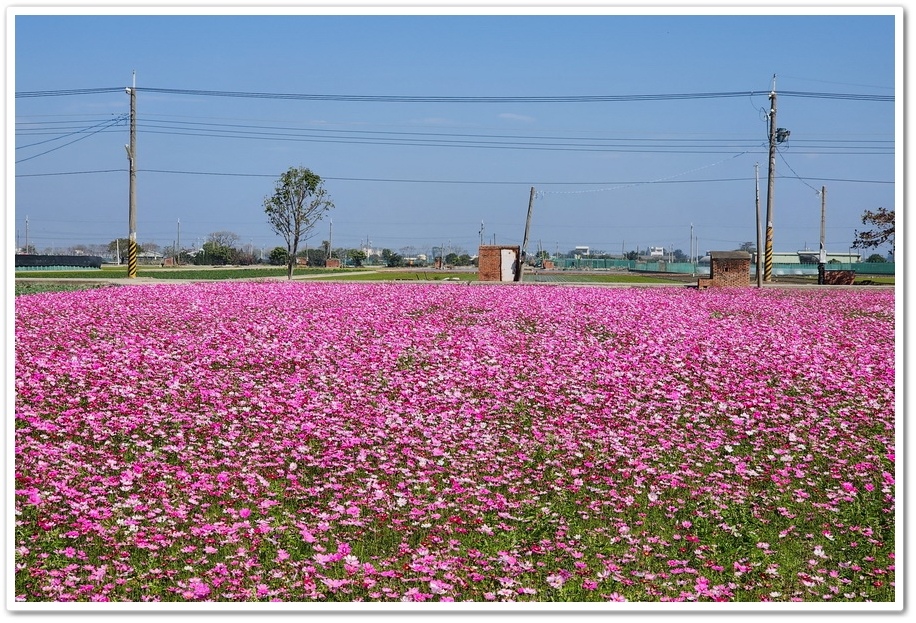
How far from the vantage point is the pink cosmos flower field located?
6.12m

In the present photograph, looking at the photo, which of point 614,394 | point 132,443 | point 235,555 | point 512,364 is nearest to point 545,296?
point 512,364

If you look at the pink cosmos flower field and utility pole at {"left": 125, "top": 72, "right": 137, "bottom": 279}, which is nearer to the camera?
the pink cosmos flower field

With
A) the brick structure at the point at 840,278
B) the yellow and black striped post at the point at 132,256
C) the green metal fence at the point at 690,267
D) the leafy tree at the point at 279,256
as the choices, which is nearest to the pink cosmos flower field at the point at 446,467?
the yellow and black striped post at the point at 132,256

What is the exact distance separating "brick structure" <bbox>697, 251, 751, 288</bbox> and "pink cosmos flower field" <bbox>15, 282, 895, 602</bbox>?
21790mm

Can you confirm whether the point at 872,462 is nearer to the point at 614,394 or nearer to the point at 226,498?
the point at 614,394

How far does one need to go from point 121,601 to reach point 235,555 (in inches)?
35.8

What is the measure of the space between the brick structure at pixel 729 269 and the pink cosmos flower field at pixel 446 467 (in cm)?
2179

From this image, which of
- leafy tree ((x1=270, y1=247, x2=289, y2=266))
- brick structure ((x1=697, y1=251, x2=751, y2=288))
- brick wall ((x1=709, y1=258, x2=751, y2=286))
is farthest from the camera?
leafy tree ((x1=270, y1=247, x2=289, y2=266))

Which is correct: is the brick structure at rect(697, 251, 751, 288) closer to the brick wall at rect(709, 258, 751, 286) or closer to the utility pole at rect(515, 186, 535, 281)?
the brick wall at rect(709, 258, 751, 286)

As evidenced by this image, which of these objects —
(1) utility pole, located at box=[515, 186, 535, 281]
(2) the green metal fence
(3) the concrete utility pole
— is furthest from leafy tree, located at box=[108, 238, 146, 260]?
(3) the concrete utility pole

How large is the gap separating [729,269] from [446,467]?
3226 cm

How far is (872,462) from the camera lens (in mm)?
9273

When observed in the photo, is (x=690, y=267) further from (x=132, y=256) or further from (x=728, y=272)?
(x=132, y=256)

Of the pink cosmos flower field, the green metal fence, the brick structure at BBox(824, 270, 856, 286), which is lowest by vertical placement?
the pink cosmos flower field
